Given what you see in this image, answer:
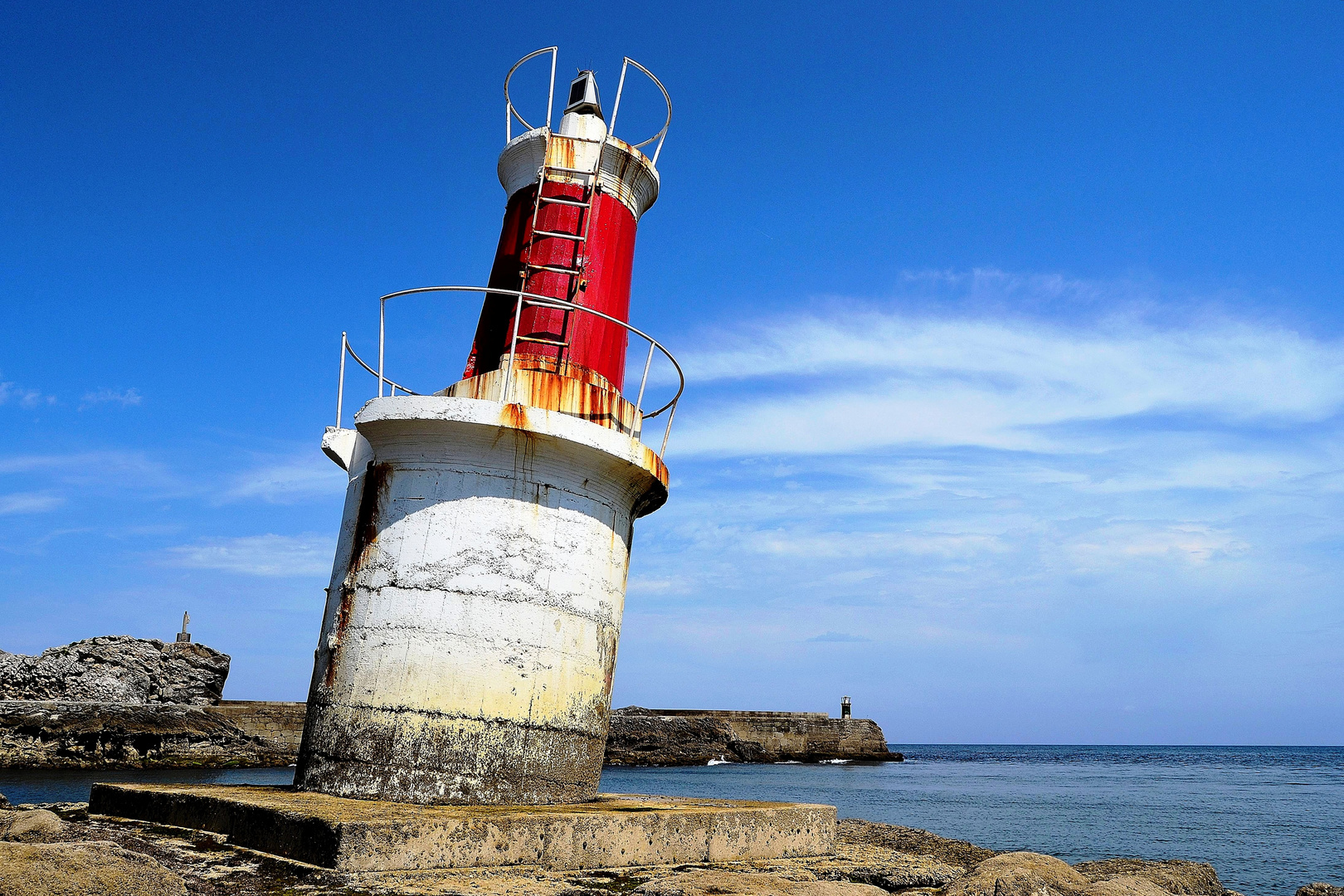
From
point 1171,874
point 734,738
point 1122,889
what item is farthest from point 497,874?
point 734,738

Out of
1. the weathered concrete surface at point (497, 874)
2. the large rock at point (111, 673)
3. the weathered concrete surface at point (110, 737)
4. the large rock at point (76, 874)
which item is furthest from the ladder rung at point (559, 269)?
the large rock at point (111, 673)

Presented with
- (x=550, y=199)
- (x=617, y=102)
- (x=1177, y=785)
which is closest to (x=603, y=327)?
(x=550, y=199)

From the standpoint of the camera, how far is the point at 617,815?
5086 millimetres

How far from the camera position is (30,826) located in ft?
16.8

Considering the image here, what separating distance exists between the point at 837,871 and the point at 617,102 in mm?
6951

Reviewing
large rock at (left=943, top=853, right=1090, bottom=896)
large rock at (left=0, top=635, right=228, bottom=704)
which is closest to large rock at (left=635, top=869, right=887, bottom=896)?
large rock at (left=943, top=853, right=1090, bottom=896)

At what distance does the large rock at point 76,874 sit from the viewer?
3.37 metres

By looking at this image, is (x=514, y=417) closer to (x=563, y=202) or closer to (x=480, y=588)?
(x=480, y=588)

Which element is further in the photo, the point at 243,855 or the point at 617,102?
the point at 617,102

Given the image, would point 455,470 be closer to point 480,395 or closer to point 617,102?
point 480,395

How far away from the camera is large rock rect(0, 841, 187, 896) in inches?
133

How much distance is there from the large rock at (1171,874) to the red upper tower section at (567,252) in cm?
601

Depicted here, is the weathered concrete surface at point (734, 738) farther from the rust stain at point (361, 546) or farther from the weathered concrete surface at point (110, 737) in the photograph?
the rust stain at point (361, 546)

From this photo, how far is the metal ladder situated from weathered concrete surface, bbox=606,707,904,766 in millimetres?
29889
